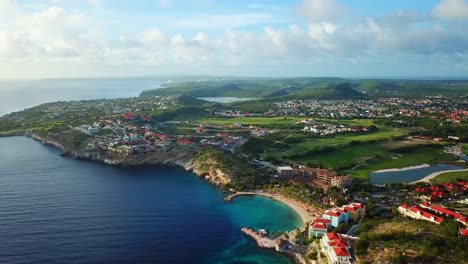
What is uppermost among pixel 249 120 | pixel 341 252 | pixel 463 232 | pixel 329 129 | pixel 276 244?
pixel 249 120

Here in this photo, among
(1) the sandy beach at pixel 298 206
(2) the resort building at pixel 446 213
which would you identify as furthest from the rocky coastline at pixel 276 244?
(2) the resort building at pixel 446 213

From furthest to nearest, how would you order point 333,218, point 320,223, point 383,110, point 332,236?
1. point 383,110
2. point 333,218
3. point 320,223
4. point 332,236

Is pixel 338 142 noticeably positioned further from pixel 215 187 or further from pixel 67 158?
pixel 67 158

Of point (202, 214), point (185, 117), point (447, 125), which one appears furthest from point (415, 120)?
point (202, 214)

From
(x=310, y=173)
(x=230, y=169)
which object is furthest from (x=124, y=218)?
(x=310, y=173)

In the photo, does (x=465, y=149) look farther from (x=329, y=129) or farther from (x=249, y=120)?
(x=249, y=120)

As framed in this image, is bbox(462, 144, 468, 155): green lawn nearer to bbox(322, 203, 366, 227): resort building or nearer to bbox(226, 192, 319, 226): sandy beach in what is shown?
bbox(322, 203, 366, 227): resort building

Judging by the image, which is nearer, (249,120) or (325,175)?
(325,175)
